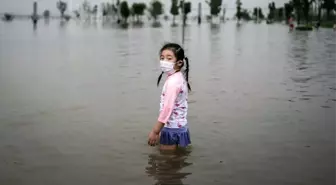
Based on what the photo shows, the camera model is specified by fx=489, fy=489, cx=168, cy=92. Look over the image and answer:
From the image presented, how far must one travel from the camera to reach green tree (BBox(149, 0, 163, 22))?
4887 inches

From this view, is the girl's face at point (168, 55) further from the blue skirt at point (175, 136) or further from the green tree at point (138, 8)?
the green tree at point (138, 8)

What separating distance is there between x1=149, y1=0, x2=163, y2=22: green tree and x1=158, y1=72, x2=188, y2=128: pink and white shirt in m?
120

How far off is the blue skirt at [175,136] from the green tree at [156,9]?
11978 centimetres

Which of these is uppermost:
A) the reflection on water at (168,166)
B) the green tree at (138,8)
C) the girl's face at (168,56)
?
the green tree at (138,8)

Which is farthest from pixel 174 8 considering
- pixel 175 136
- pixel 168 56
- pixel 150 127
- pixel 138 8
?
pixel 168 56

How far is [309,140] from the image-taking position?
19.5 ft

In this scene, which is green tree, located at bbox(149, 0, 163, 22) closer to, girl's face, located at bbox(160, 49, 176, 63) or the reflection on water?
the reflection on water

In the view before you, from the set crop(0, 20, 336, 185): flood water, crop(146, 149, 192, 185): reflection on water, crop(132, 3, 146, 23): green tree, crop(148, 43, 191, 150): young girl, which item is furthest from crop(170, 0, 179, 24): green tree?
crop(148, 43, 191, 150): young girl

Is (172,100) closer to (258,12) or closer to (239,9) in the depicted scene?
(239,9)

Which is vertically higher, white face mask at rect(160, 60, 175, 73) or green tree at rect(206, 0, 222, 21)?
green tree at rect(206, 0, 222, 21)

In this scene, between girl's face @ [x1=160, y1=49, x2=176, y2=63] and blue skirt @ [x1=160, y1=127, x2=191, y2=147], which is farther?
blue skirt @ [x1=160, y1=127, x2=191, y2=147]

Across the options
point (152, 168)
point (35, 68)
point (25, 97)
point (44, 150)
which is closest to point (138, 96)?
point (25, 97)

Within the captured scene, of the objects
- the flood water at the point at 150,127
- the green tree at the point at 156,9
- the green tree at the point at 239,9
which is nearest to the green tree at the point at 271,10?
the green tree at the point at 239,9

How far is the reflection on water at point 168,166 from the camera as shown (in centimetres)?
453
